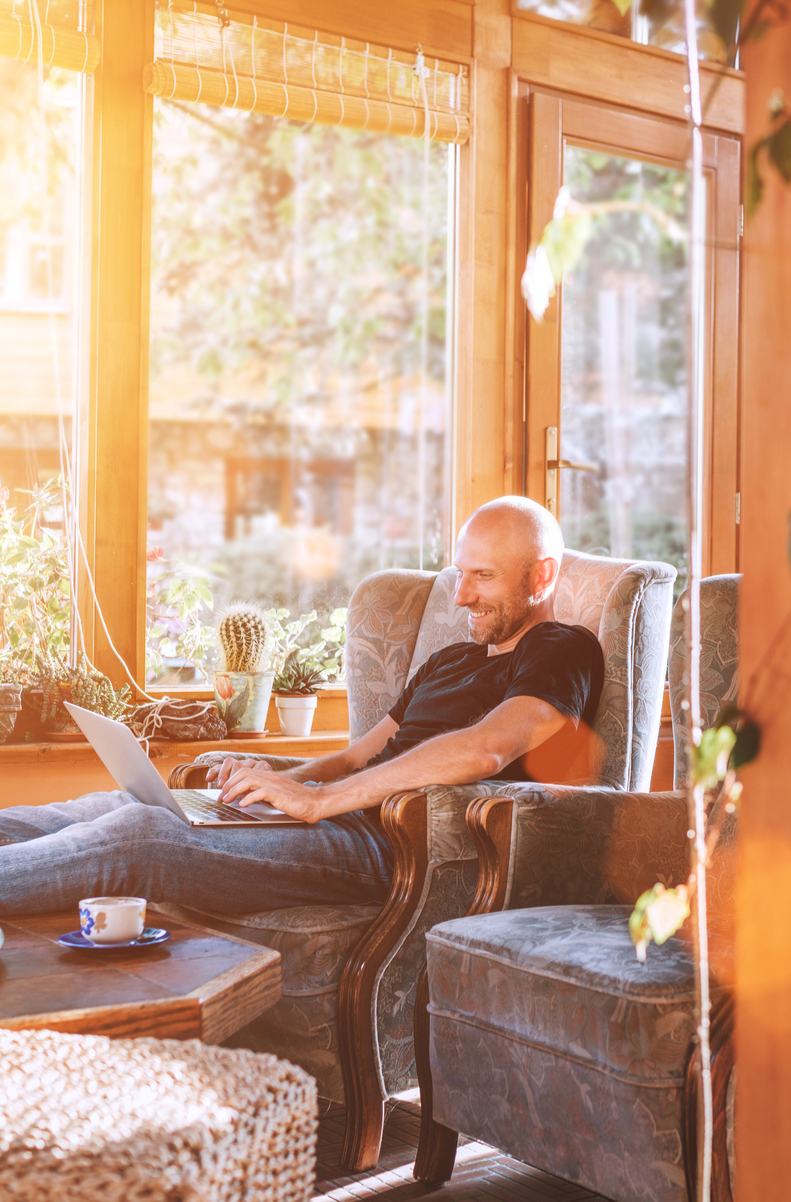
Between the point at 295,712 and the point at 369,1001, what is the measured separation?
43.5 inches

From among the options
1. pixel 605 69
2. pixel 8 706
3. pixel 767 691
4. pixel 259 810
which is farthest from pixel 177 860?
pixel 605 69

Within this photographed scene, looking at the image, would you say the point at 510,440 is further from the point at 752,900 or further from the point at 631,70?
the point at 752,900

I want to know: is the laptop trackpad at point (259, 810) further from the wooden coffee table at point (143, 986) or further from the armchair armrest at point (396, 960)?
the wooden coffee table at point (143, 986)

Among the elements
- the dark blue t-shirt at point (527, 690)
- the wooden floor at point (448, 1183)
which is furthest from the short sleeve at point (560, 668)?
the wooden floor at point (448, 1183)

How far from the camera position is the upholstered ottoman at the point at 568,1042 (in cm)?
150

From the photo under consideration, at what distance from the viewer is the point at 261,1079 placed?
115 cm

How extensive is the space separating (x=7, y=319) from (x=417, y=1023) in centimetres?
202

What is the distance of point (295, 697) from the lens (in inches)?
117

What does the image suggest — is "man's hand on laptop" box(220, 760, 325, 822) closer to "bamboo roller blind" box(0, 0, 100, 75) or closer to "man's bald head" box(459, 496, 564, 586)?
"man's bald head" box(459, 496, 564, 586)

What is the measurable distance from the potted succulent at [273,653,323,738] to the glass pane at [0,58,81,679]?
56 cm

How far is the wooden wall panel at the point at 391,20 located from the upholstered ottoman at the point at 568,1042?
2.39 meters

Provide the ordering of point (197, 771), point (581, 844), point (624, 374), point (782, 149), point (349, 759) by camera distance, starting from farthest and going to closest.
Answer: point (624, 374), point (349, 759), point (197, 771), point (581, 844), point (782, 149)

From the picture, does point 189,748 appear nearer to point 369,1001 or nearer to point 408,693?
point 408,693

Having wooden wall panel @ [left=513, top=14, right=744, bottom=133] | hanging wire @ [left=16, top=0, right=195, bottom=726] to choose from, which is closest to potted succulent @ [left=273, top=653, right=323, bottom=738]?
hanging wire @ [left=16, top=0, right=195, bottom=726]
